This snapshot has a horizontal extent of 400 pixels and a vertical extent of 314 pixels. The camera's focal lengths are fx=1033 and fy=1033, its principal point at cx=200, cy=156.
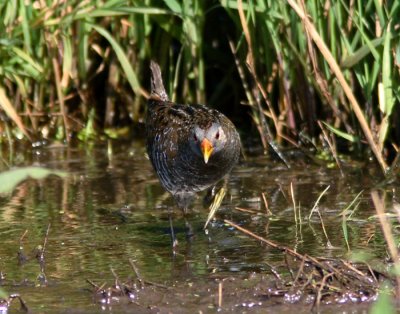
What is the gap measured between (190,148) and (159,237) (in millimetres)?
505

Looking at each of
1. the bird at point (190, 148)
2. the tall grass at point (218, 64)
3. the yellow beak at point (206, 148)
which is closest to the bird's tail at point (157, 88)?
the bird at point (190, 148)

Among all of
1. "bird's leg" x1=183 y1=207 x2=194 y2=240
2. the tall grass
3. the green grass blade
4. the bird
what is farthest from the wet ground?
the green grass blade

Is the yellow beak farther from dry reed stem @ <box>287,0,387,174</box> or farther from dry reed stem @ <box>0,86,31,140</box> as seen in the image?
dry reed stem @ <box>0,86,31,140</box>

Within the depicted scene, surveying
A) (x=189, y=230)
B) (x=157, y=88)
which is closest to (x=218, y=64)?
(x=157, y=88)

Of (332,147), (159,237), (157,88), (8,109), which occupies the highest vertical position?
(157,88)

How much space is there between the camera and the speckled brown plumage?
5.42m

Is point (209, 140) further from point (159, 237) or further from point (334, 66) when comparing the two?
point (334, 66)

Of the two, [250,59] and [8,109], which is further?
[8,109]

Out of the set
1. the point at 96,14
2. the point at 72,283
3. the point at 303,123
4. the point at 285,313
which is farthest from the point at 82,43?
the point at 285,313

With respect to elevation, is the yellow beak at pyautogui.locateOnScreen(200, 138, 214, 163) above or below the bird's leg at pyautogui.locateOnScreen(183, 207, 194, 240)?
above

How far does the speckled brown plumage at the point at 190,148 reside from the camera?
542cm

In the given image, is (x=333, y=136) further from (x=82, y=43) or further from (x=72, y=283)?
(x=72, y=283)

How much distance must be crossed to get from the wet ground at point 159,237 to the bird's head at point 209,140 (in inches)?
13.2

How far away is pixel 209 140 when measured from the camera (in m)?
5.36
